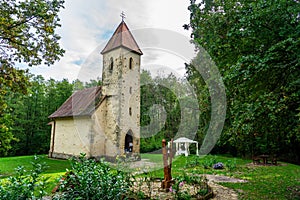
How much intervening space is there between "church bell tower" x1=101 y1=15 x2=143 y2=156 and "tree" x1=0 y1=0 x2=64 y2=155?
6699 millimetres

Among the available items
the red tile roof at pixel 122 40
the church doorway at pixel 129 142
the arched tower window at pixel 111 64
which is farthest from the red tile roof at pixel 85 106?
the red tile roof at pixel 122 40

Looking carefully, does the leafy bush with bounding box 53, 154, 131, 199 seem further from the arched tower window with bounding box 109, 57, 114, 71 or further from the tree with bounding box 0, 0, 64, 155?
the arched tower window with bounding box 109, 57, 114, 71

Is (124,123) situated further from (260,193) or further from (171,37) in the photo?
(260,193)

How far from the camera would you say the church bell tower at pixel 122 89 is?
1327cm

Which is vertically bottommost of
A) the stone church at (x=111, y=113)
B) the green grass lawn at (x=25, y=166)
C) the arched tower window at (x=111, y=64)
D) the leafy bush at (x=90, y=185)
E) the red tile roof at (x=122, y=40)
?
the green grass lawn at (x=25, y=166)

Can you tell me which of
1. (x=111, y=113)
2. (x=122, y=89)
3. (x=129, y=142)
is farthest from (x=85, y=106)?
(x=129, y=142)

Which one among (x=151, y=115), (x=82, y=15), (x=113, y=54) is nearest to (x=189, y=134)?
(x=151, y=115)

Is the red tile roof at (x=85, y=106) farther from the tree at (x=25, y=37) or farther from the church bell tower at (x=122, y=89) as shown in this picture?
the tree at (x=25, y=37)

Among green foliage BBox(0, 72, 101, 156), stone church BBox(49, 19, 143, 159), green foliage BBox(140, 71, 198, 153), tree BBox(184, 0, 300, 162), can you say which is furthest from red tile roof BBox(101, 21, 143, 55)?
tree BBox(184, 0, 300, 162)

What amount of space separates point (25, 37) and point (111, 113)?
25.1ft

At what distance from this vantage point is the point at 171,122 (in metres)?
24.6

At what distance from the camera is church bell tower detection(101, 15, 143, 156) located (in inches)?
522

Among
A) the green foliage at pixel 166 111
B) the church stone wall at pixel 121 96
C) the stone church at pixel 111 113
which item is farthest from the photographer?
the green foliage at pixel 166 111

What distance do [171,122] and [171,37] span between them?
16.2m
